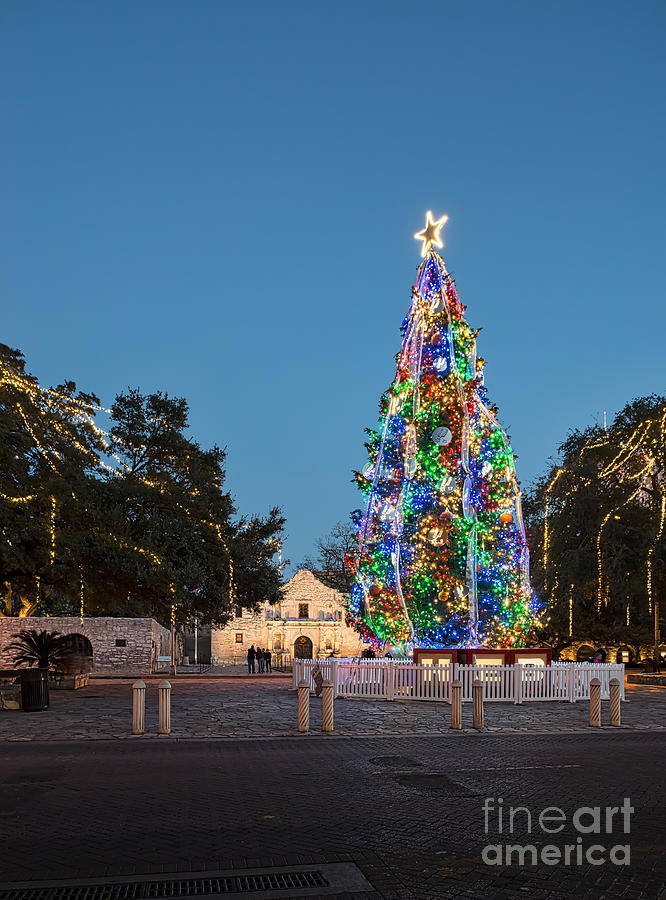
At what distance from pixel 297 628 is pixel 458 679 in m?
58.8

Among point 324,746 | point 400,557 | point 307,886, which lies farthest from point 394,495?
point 307,886

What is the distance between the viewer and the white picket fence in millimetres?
19156

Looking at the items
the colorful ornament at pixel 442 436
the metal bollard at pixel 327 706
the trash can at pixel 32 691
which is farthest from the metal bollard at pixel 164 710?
the colorful ornament at pixel 442 436

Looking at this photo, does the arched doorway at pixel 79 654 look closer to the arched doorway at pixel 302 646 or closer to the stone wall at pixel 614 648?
the stone wall at pixel 614 648

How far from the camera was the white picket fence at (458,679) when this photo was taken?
19.2 meters

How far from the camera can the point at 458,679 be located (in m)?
18.9

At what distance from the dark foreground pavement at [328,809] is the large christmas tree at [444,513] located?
881cm

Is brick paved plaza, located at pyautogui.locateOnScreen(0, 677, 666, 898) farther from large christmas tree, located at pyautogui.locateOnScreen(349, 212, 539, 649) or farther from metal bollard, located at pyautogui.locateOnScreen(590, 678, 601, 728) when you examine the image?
large christmas tree, located at pyautogui.locateOnScreen(349, 212, 539, 649)

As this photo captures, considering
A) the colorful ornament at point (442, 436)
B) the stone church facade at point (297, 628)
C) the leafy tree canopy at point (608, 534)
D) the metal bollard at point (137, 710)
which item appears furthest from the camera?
the stone church facade at point (297, 628)

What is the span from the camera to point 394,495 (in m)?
22.3

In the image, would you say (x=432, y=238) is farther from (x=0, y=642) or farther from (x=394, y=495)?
(x=0, y=642)

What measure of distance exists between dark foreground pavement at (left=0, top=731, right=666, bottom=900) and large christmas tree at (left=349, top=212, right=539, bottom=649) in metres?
8.81

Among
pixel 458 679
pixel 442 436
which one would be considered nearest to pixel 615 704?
pixel 458 679

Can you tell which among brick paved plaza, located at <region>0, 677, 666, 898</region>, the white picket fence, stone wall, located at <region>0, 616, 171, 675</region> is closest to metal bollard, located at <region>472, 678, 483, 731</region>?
brick paved plaza, located at <region>0, 677, 666, 898</region>
